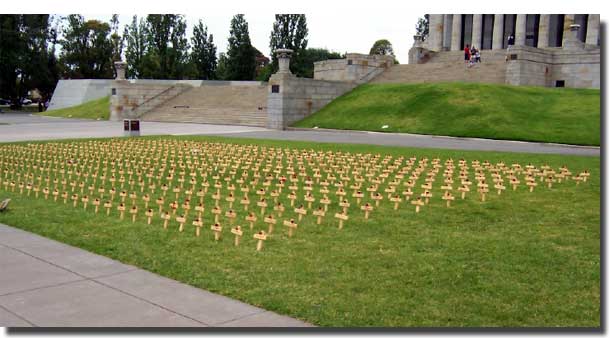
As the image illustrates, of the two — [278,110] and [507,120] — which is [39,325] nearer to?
[507,120]

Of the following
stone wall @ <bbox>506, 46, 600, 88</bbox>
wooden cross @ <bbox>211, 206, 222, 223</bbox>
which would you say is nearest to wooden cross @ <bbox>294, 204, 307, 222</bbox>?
wooden cross @ <bbox>211, 206, 222, 223</bbox>

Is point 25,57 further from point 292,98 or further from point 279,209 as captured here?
point 279,209

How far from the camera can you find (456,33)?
5916 centimetres

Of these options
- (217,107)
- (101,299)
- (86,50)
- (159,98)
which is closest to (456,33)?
(217,107)

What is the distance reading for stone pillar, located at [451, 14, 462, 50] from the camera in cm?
5881

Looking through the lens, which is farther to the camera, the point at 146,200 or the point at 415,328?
the point at 146,200

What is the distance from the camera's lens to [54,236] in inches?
315

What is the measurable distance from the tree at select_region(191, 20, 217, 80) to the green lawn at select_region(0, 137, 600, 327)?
61936mm

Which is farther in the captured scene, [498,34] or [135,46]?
[135,46]

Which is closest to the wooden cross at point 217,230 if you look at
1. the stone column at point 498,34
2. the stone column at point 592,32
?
the stone column at point 592,32

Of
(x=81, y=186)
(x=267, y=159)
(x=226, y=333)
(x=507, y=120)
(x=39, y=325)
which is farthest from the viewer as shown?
(x=507, y=120)

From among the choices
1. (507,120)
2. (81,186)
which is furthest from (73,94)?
(81,186)

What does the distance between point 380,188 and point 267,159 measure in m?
4.97

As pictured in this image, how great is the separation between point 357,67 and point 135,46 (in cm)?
3955
